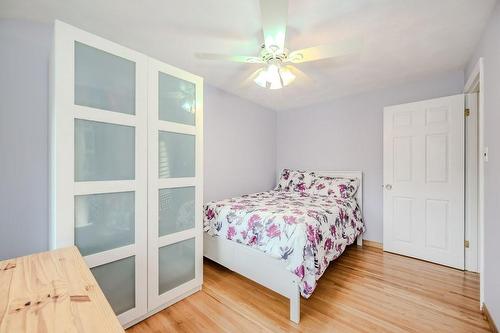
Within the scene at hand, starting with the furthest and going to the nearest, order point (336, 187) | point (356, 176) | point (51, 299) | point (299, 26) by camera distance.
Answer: point (356, 176), point (336, 187), point (299, 26), point (51, 299)

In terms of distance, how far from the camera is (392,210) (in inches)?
113

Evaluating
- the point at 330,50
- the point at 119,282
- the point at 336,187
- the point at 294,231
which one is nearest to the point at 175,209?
the point at 119,282

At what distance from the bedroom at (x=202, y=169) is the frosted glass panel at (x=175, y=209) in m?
0.01

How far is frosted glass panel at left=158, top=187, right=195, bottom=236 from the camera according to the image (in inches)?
68.8

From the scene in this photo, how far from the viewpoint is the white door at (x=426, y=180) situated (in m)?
2.44

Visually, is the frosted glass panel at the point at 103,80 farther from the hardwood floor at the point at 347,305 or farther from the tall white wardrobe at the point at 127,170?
the hardwood floor at the point at 347,305

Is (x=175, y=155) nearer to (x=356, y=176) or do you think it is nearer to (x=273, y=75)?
(x=273, y=75)

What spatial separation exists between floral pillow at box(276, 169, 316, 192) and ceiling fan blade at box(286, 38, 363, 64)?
83.6 inches

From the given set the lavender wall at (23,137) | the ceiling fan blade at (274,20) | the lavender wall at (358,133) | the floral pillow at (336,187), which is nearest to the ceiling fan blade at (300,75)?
the ceiling fan blade at (274,20)

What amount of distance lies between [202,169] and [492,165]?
224cm

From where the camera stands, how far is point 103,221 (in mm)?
1458

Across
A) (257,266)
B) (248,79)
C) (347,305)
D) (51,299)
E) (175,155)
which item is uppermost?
(248,79)

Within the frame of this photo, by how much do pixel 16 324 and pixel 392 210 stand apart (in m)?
3.39

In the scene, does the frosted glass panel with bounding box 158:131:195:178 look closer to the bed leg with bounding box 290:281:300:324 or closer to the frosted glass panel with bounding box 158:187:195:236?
the frosted glass panel with bounding box 158:187:195:236
